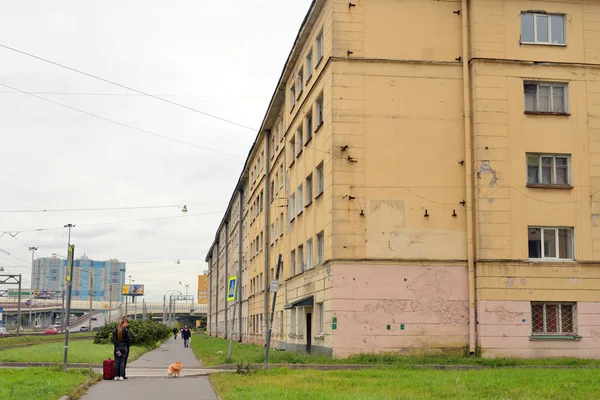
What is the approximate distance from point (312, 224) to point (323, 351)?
5.76m

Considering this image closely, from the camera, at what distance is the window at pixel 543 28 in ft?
91.6

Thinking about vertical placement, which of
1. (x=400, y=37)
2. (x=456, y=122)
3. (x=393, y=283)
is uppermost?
(x=400, y=37)

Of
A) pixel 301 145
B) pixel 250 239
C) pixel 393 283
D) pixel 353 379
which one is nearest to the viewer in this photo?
pixel 353 379

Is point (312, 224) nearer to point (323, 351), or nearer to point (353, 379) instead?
point (323, 351)

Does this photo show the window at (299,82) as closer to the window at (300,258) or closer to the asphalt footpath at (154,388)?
the window at (300,258)

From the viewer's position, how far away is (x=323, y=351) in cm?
2741

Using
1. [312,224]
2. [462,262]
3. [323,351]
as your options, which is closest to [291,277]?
[312,224]

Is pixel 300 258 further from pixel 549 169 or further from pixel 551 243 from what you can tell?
pixel 549 169

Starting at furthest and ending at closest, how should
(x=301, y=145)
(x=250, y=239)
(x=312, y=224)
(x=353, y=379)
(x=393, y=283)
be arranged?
(x=250, y=239), (x=301, y=145), (x=312, y=224), (x=393, y=283), (x=353, y=379)

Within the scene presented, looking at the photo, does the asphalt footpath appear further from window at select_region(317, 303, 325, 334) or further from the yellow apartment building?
window at select_region(317, 303, 325, 334)

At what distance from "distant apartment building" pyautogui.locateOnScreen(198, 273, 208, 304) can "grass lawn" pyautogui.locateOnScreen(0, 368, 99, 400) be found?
357 feet

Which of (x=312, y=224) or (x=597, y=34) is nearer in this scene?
(x=597, y=34)

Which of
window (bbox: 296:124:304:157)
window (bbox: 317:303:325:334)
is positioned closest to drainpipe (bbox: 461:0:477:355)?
window (bbox: 317:303:325:334)

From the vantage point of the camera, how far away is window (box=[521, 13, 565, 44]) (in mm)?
27906
